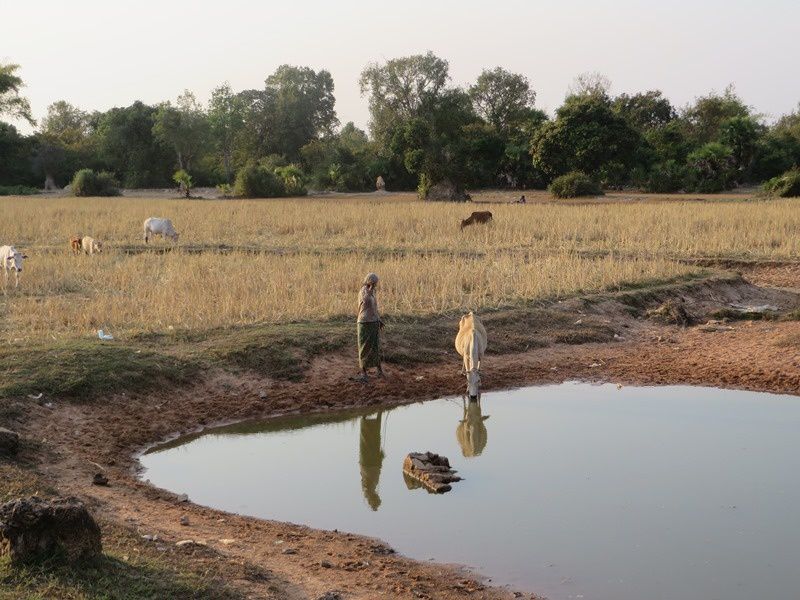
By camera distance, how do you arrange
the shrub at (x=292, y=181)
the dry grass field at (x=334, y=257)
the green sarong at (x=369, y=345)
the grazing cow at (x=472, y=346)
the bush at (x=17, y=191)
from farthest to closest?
the bush at (x=17, y=191) < the shrub at (x=292, y=181) < the dry grass field at (x=334, y=257) < the green sarong at (x=369, y=345) < the grazing cow at (x=472, y=346)

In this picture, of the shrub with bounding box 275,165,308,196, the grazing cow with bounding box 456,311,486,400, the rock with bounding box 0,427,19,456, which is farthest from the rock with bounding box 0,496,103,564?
the shrub with bounding box 275,165,308,196

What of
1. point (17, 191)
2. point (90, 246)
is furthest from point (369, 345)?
point (17, 191)

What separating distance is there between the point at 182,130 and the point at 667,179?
1159 inches

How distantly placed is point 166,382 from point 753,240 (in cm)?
1555

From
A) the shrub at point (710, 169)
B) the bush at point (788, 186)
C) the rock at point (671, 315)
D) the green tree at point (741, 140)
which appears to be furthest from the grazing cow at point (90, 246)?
the green tree at point (741, 140)

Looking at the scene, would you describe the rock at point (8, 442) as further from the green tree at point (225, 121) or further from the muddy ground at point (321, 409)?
the green tree at point (225, 121)

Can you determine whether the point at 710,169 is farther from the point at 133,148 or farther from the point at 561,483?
the point at 561,483

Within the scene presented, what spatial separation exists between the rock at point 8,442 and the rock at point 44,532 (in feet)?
9.02

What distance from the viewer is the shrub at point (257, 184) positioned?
43875 mm

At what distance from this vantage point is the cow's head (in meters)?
9.88

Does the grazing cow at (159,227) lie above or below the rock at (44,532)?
above

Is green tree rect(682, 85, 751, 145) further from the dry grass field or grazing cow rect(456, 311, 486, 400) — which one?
grazing cow rect(456, 311, 486, 400)

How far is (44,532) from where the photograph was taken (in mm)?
4922

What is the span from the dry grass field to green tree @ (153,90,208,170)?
25786mm
